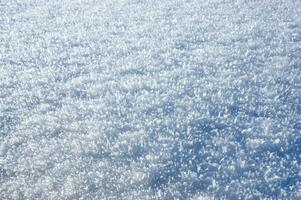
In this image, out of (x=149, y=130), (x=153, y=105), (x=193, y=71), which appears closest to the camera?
(x=149, y=130)

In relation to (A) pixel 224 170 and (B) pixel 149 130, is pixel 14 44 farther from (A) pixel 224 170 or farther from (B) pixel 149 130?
(A) pixel 224 170

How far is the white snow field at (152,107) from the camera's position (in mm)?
6906

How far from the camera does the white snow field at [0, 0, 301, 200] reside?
6.91 metres

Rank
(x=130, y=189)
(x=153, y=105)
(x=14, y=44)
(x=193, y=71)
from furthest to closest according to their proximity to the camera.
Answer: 1. (x=14, y=44)
2. (x=193, y=71)
3. (x=153, y=105)
4. (x=130, y=189)

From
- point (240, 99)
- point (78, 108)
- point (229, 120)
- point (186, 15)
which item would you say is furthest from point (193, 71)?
point (186, 15)

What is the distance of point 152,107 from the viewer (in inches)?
350

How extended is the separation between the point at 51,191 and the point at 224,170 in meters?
2.81

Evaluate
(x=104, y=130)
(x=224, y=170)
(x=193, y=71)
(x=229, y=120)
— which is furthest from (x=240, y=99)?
(x=104, y=130)

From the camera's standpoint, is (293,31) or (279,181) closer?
(279,181)

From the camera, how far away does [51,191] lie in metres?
6.74

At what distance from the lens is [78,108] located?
8961 millimetres

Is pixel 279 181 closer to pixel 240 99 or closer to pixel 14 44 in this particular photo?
pixel 240 99

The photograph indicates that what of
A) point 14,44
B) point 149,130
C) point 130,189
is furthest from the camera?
point 14,44

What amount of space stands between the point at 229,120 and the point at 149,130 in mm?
1590
